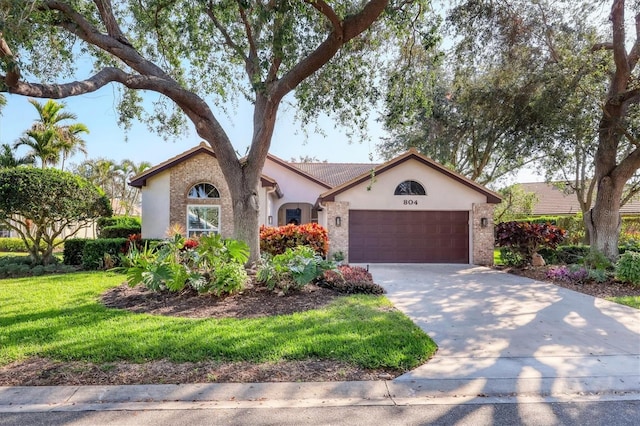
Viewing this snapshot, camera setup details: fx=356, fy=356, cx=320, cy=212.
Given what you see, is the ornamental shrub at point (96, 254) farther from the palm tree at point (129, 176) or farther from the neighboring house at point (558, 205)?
the neighboring house at point (558, 205)

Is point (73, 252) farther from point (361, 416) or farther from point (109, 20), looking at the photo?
point (361, 416)

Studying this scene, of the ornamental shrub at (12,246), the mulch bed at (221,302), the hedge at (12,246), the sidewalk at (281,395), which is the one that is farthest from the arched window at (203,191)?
the hedge at (12,246)

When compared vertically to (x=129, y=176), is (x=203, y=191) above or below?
below

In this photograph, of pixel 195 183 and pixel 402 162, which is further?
pixel 195 183

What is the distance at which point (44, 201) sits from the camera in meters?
11.7

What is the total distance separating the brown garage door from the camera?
15.1 meters

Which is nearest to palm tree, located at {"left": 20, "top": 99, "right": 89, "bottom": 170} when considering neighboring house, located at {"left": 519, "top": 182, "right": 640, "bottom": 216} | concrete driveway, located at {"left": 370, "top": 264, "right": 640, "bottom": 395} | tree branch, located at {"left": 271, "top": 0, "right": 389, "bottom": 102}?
Answer: tree branch, located at {"left": 271, "top": 0, "right": 389, "bottom": 102}

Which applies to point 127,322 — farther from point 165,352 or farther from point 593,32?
point 593,32

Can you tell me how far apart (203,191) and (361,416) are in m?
14.4

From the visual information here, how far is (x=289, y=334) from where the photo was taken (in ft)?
17.4

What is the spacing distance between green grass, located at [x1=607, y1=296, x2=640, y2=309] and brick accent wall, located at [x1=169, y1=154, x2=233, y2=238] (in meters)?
13.4

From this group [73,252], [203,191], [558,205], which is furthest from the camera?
[558,205]

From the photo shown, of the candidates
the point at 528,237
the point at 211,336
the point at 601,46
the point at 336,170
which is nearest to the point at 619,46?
the point at 601,46

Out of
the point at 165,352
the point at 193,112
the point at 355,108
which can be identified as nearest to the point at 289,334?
the point at 165,352
